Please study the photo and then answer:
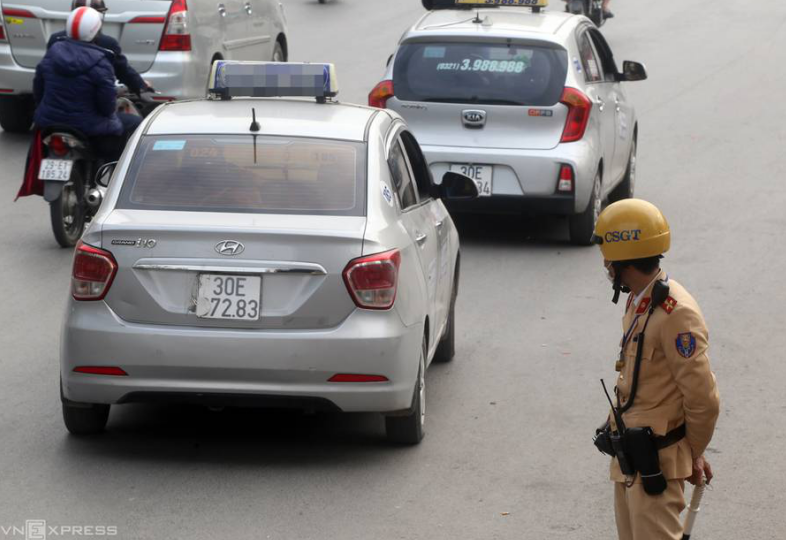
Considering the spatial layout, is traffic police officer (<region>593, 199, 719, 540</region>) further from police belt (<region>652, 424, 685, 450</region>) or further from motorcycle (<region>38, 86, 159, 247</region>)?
motorcycle (<region>38, 86, 159, 247</region>)

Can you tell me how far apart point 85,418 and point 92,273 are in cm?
81

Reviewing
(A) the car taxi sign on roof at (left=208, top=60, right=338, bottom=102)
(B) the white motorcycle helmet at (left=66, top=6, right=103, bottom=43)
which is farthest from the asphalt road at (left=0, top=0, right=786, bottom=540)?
(A) the car taxi sign on roof at (left=208, top=60, right=338, bottom=102)

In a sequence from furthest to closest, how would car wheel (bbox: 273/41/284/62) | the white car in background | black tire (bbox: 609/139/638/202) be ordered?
car wheel (bbox: 273/41/284/62) → black tire (bbox: 609/139/638/202) → the white car in background

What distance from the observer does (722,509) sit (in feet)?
20.9

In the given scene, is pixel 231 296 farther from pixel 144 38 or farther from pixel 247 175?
pixel 144 38

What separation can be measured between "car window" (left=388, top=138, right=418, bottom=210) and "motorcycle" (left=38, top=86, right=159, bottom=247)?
11.5 feet

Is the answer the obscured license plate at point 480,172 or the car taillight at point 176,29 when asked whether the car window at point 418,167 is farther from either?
the car taillight at point 176,29

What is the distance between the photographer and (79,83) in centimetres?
1084

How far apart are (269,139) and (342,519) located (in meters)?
1.97

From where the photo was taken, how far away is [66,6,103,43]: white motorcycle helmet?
1066cm

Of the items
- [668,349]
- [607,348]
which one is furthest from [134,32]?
[668,349]

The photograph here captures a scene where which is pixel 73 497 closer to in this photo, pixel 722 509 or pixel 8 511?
pixel 8 511

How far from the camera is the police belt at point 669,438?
15.0 ft

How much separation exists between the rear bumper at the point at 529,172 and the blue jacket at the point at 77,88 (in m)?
2.53
